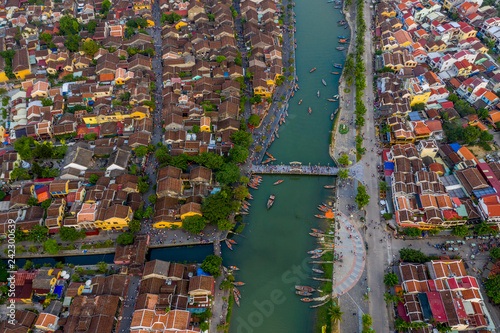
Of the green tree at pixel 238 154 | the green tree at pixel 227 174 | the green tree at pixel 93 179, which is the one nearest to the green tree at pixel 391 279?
the green tree at pixel 227 174

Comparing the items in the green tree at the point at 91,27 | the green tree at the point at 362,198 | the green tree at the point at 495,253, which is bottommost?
the green tree at the point at 495,253

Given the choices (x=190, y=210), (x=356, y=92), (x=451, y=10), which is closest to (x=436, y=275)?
(x=190, y=210)

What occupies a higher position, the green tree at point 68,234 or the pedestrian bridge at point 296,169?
the pedestrian bridge at point 296,169

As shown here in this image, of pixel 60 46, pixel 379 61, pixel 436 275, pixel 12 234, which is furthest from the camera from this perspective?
pixel 60 46

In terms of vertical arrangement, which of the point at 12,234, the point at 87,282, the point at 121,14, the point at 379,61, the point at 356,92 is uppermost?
the point at 121,14

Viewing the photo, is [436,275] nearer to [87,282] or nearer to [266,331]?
[266,331]
